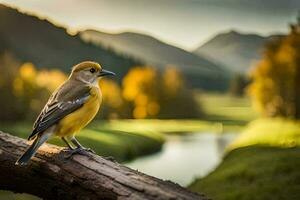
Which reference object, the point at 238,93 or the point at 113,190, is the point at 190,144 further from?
the point at 113,190

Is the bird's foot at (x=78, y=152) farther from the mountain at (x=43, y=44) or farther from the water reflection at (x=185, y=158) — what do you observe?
the water reflection at (x=185, y=158)

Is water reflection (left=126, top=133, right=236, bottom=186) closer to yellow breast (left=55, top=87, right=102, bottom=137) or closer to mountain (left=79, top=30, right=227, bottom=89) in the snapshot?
mountain (left=79, top=30, right=227, bottom=89)

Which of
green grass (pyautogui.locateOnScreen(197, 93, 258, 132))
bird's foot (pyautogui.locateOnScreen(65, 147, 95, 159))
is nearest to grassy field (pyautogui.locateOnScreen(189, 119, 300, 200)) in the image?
green grass (pyautogui.locateOnScreen(197, 93, 258, 132))

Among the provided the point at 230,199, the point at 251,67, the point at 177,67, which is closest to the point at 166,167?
the point at 177,67

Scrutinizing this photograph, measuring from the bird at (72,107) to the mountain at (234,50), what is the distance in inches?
159

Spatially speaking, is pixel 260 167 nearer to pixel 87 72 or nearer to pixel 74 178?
pixel 87 72

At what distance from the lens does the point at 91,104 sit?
3.12 meters

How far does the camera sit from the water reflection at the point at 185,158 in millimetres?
7704

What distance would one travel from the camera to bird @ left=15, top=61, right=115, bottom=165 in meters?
3.01

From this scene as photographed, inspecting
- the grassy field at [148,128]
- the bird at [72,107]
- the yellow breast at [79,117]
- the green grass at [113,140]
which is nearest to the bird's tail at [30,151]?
the bird at [72,107]

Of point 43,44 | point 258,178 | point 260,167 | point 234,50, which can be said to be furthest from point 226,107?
point 43,44

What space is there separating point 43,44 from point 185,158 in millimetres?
2725

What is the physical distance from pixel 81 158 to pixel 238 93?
644cm

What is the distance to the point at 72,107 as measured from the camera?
306 centimetres
